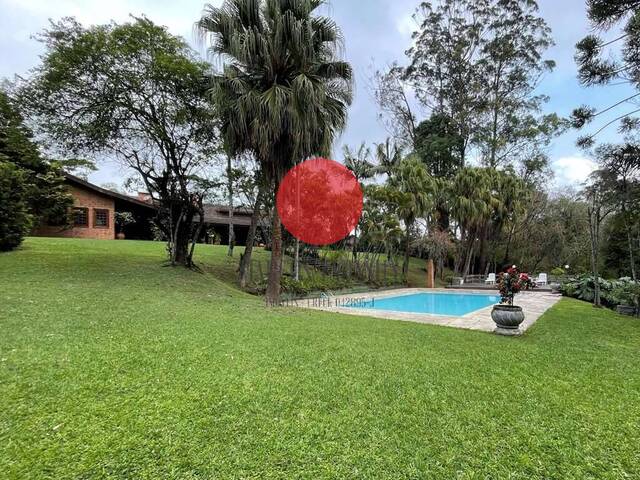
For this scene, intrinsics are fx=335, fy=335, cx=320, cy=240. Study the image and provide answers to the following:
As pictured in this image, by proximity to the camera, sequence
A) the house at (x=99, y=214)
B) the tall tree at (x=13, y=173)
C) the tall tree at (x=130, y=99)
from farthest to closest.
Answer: the house at (x=99, y=214)
the tall tree at (x=13, y=173)
the tall tree at (x=130, y=99)

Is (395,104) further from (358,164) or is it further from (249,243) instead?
(249,243)

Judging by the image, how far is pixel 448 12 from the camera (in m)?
26.3

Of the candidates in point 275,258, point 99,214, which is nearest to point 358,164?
point 275,258

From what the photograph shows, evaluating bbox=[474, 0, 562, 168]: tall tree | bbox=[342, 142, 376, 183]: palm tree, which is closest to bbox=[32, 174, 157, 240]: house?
bbox=[342, 142, 376, 183]: palm tree

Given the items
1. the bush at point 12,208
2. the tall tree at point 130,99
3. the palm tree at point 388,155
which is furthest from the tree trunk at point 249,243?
the palm tree at point 388,155

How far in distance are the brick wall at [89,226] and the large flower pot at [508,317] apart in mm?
23822

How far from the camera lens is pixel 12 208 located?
424 inches

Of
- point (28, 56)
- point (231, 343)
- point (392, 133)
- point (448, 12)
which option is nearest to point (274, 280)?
point (231, 343)

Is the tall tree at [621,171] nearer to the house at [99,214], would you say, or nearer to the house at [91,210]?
the house at [99,214]

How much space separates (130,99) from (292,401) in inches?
424

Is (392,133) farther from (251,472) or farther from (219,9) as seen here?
(251,472)

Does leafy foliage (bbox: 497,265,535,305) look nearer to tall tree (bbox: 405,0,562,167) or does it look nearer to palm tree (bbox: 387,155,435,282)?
palm tree (bbox: 387,155,435,282)

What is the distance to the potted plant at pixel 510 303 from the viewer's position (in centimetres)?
689

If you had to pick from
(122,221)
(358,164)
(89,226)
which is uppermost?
(358,164)
